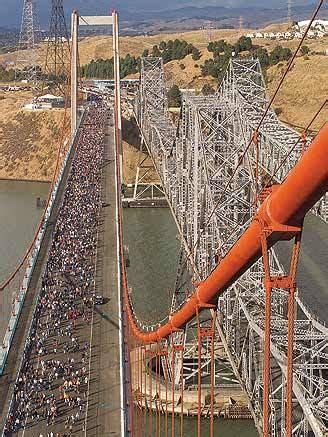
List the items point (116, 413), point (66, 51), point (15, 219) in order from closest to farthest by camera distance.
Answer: point (116, 413), point (15, 219), point (66, 51)

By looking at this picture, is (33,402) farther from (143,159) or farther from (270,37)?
(270,37)

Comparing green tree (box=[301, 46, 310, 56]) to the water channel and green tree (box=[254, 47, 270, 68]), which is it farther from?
the water channel

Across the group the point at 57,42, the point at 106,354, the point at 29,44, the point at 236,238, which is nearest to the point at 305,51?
the point at 57,42

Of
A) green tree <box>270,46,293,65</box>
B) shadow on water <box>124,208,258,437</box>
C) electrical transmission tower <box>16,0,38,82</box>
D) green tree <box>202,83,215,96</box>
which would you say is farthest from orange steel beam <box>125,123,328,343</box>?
electrical transmission tower <box>16,0,38,82</box>

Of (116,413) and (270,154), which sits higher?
(270,154)

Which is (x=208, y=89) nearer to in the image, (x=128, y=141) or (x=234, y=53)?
(x=234, y=53)

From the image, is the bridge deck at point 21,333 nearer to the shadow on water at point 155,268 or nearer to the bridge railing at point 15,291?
the bridge railing at point 15,291

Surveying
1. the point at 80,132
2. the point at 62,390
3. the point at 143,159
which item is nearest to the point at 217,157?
the point at 62,390
